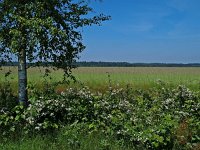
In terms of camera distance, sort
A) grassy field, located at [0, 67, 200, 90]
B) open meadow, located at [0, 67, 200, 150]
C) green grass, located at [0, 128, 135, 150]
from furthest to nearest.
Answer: grassy field, located at [0, 67, 200, 90] < open meadow, located at [0, 67, 200, 150] < green grass, located at [0, 128, 135, 150]

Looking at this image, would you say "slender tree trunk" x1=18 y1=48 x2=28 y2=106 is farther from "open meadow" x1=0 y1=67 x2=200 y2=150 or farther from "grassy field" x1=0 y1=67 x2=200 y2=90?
"open meadow" x1=0 y1=67 x2=200 y2=150

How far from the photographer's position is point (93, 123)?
46.3ft

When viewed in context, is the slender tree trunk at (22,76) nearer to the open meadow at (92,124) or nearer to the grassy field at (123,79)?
the grassy field at (123,79)

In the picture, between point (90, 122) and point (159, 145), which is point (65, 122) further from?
point (159, 145)

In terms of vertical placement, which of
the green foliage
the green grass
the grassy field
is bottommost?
the grassy field

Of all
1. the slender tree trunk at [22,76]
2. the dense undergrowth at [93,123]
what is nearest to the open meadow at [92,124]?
the dense undergrowth at [93,123]

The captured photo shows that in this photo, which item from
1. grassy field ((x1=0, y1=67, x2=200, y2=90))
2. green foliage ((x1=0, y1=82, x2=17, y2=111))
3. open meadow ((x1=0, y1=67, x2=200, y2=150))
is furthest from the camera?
grassy field ((x1=0, y1=67, x2=200, y2=90))

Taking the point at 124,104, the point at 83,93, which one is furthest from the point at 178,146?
the point at 83,93

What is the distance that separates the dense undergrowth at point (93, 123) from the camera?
12.6 meters

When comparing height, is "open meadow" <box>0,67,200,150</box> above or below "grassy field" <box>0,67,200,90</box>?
above

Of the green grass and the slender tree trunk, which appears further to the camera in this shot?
the slender tree trunk

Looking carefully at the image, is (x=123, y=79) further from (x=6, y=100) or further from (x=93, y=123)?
(x=93, y=123)

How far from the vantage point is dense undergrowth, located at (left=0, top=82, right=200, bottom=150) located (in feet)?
41.3

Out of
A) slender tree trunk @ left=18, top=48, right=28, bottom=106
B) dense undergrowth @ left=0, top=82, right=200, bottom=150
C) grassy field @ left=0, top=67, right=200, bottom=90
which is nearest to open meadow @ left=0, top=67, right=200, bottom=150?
dense undergrowth @ left=0, top=82, right=200, bottom=150
